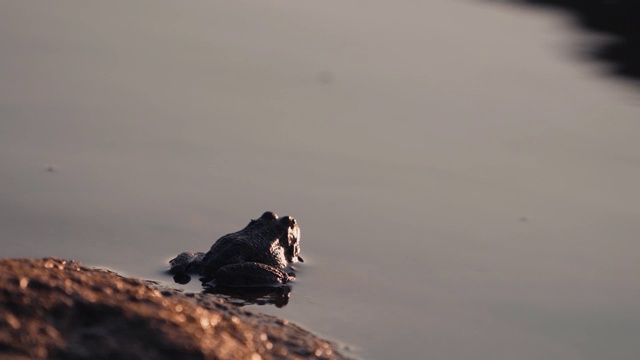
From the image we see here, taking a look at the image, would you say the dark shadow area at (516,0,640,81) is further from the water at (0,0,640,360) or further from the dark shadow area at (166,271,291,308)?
the dark shadow area at (166,271,291,308)

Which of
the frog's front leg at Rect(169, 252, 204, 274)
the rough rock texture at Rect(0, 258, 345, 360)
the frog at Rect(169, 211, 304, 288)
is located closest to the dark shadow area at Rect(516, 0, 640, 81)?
the frog at Rect(169, 211, 304, 288)

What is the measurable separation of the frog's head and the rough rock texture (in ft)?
6.25

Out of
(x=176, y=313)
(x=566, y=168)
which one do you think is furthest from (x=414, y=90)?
(x=176, y=313)

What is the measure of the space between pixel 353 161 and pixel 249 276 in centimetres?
196

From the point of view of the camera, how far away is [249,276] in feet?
21.5

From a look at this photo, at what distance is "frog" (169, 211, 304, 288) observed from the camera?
254 inches

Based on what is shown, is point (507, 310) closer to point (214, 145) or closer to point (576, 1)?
point (214, 145)

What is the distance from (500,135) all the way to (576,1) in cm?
492

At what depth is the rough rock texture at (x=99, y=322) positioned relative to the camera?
14.0 ft

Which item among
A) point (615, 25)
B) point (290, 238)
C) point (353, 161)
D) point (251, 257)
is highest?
point (615, 25)

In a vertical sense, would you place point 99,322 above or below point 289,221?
below

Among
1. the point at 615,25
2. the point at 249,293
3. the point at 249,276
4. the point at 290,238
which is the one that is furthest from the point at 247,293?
the point at 615,25

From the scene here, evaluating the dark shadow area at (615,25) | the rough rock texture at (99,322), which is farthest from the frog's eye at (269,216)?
the dark shadow area at (615,25)

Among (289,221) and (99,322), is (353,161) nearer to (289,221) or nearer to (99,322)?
(289,221)
